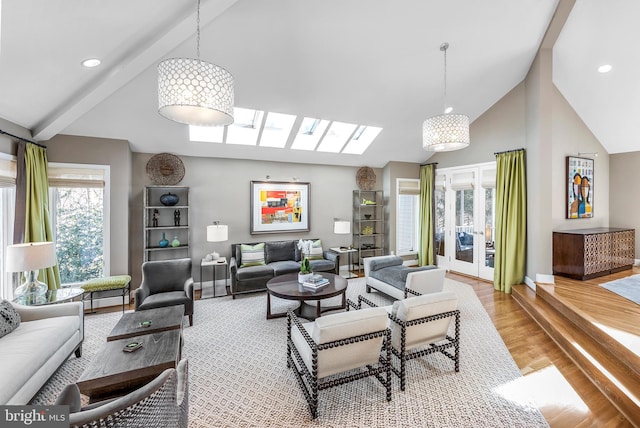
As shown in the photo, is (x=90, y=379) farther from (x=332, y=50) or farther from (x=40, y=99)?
(x=332, y=50)

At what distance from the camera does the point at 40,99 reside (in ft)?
10.7

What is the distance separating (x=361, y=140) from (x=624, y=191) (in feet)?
Result: 17.9

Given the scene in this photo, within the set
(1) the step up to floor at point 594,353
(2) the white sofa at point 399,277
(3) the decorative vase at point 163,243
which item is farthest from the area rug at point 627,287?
(3) the decorative vase at point 163,243

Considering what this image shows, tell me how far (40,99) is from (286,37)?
118 inches

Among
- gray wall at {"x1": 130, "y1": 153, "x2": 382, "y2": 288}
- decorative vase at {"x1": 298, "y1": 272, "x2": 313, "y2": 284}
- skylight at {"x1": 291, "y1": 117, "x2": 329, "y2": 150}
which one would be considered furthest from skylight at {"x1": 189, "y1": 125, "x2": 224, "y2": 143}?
decorative vase at {"x1": 298, "y1": 272, "x2": 313, "y2": 284}

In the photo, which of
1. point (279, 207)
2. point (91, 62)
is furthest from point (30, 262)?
point (279, 207)

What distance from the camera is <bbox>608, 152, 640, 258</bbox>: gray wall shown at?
18.2 feet

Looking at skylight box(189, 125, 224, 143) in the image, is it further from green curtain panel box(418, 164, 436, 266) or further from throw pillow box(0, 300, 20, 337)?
green curtain panel box(418, 164, 436, 266)

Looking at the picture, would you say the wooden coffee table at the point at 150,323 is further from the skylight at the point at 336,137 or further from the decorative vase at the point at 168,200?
the skylight at the point at 336,137

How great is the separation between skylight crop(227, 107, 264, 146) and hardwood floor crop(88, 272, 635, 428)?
5002 mm

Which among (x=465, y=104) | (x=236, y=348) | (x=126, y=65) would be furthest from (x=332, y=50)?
(x=236, y=348)

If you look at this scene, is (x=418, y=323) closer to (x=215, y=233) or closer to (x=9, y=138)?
(x=215, y=233)

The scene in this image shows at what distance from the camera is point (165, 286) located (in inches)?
160

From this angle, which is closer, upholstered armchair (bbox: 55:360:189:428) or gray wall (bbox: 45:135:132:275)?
upholstered armchair (bbox: 55:360:189:428)
